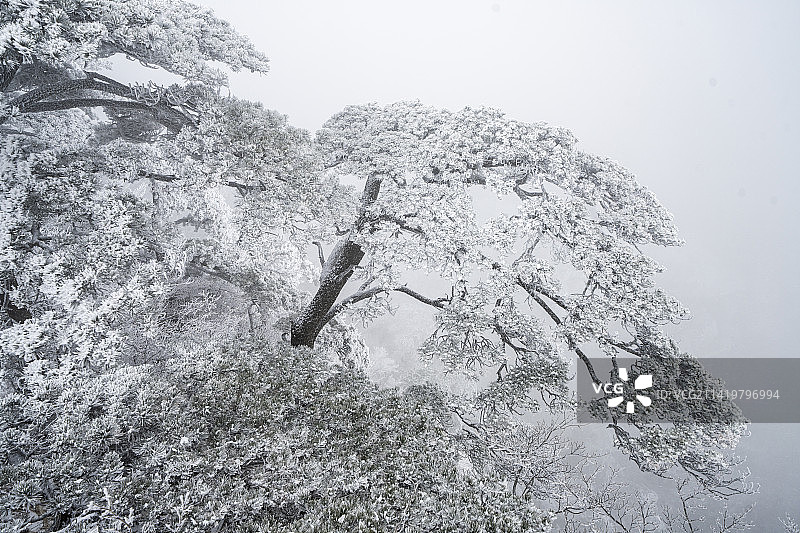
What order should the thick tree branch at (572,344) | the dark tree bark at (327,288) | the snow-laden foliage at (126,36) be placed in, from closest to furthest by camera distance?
1. the snow-laden foliage at (126,36)
2. the thick tree branch at (572,344)
3. the dark tree bark at (327,288)

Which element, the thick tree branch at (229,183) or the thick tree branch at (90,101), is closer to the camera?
the thick tree branch at (90,101)

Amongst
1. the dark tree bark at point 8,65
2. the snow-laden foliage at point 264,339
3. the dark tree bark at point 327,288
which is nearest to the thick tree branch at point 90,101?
the snow-laden foliage at point 264,339

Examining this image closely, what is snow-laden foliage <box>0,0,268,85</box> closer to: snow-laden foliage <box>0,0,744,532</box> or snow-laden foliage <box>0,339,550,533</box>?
snow-laden foliage <box>0,0,744,532</box>

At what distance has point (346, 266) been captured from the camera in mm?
7742

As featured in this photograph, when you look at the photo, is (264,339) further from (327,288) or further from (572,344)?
(572,344)

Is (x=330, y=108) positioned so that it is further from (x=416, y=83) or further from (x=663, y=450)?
(x=663, y=450)

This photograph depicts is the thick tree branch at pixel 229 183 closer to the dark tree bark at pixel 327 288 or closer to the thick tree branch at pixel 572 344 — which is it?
the dark tree bark at pixel 327 288

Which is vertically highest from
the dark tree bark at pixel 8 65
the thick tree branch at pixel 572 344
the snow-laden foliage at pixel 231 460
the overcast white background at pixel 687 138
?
the overcast white background at pixel 687 138

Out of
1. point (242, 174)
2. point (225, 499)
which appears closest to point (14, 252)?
point (242, 174)

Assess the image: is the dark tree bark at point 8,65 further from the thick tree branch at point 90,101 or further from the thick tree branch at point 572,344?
the thick tree branch at point 572,344

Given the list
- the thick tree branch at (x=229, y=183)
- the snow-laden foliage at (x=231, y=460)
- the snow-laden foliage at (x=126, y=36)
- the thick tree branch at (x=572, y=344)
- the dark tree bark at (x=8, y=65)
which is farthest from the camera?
the thick tree branch at (x=229, y=183)

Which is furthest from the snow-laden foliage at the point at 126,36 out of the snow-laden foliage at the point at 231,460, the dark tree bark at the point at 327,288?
the snow-laden foliage at the point at 231,460

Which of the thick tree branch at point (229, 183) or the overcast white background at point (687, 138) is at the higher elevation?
the overcast white background at point (687, 138)

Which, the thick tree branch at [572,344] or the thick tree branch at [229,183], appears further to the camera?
the thick tree branch at [229,183]
